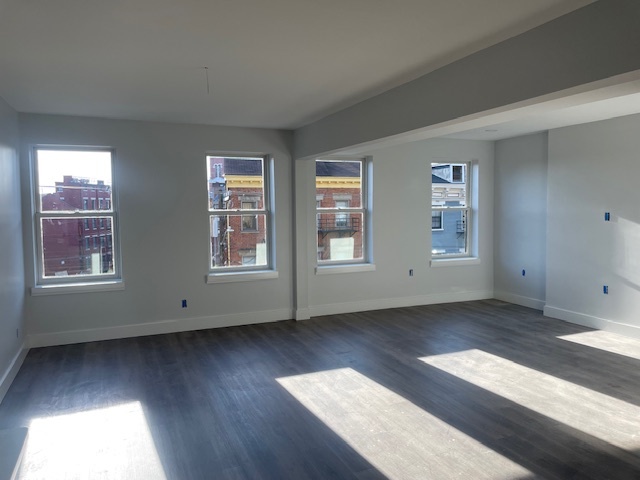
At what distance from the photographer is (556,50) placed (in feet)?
8.11

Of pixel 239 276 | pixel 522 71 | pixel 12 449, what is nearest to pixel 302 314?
pixel 239 276

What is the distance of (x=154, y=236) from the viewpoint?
5551 mm

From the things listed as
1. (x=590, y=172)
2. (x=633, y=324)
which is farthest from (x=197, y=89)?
(x=633, y=324)

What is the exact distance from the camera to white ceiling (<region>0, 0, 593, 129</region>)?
233 cm

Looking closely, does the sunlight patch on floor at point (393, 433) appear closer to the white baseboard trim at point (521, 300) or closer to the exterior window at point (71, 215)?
the exterior window at point (71, 215)

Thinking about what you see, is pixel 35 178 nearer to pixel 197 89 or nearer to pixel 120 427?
pixel 197 89

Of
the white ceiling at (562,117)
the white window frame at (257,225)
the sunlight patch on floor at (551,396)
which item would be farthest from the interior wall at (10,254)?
the white ceiling at (562,117)

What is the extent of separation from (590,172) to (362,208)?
2.94 m

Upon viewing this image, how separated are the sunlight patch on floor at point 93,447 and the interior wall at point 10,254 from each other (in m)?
0.92

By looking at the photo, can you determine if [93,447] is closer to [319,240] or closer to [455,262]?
[319,240]

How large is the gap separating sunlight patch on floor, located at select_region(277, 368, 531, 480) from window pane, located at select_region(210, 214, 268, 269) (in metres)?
2.40

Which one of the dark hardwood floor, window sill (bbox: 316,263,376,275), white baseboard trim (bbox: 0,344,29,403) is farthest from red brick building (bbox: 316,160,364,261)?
white baseboard trim (bbox: 0,344,29,403)

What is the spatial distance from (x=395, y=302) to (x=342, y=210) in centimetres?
160

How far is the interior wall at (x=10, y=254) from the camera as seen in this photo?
3.94m
